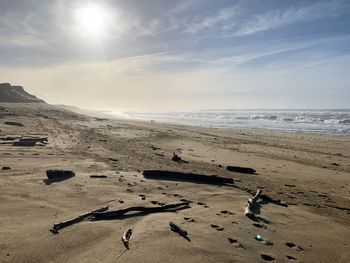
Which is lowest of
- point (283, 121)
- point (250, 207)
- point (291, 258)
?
point (291, 258)

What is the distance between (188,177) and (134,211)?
3528 mm

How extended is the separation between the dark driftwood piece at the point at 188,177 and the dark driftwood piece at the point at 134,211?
8.58ft

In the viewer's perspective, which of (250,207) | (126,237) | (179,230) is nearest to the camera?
(126,237)

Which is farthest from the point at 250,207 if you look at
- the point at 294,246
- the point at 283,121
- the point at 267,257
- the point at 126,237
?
the point at 283,121

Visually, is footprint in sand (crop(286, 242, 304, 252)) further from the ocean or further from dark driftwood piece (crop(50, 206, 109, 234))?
the ocean

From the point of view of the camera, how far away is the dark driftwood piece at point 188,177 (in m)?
9.40

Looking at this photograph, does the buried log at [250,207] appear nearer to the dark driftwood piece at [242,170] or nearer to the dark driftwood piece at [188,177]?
the dark driftwood piece at [188,177]

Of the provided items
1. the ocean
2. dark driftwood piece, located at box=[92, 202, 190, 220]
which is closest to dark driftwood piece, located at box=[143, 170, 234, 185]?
dark driftwood piece, located at box=[92, 202, 190, 220]

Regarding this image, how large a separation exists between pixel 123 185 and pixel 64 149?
6.60 meters

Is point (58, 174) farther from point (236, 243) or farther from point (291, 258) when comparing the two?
point (291, 258)

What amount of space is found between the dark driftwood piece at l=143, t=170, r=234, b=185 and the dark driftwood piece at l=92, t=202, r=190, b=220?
2617 millimetres

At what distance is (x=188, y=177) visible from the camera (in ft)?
31.3

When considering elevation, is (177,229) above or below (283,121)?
below

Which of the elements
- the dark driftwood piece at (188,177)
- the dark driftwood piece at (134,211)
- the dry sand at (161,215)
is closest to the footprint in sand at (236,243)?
the dry sand at (161,215)
